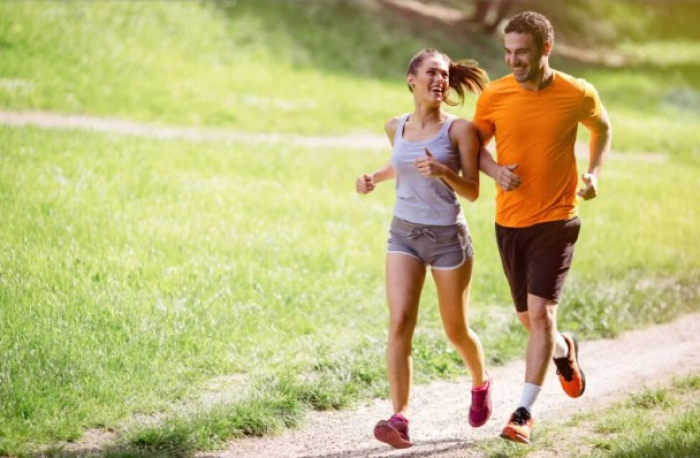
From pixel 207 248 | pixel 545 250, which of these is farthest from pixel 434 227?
pixel 207 248

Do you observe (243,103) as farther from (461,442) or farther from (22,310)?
(461,442)

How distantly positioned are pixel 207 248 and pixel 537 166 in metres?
4.83

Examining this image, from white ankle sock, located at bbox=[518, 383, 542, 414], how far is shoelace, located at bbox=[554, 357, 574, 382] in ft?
2.65

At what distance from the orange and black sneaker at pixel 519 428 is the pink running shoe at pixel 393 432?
1.93 feet

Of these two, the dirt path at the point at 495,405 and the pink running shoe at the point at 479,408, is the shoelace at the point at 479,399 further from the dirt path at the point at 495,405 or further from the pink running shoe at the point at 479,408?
the dirt path at the point at 495,405

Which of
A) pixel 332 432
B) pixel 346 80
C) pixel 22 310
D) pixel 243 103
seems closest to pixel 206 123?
pixel 243 103

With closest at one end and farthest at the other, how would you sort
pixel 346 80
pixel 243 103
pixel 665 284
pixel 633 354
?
pixel 633 354 → pixel 665 284 → pixel 243 103 → pixel 346 80

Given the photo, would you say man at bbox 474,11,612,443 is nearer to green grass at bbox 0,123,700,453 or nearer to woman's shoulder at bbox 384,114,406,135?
woman's shoulder at bbox 384,114,406,135

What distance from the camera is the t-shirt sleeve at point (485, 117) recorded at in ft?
20.4

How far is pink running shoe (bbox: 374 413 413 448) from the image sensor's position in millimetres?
5746

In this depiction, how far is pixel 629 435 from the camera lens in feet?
20.6

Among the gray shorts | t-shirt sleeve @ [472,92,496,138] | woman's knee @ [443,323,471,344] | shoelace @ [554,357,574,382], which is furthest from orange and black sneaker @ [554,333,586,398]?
t-shirt sleeve @ [472,92,496,138]

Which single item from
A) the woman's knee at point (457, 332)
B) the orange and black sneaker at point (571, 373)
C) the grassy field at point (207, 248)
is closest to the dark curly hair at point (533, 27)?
the woman's knee at point (457, 332)

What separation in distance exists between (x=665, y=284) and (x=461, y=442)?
217 inches
